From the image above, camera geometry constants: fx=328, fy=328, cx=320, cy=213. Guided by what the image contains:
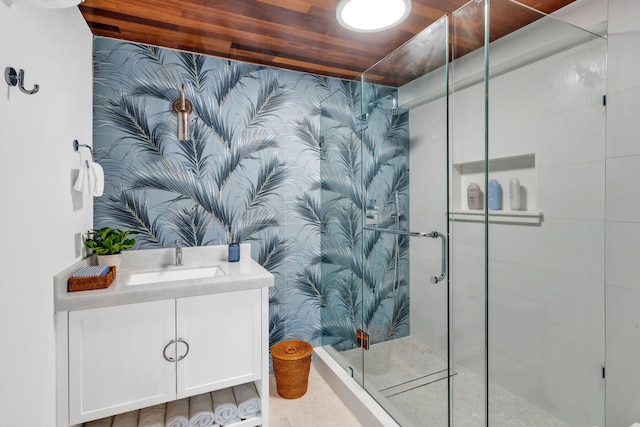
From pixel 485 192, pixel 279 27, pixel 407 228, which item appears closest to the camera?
pixel 485 192

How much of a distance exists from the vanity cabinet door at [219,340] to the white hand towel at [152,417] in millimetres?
219

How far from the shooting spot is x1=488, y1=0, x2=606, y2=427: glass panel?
144cm

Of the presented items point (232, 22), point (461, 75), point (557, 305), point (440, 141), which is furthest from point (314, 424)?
point (232, 22)

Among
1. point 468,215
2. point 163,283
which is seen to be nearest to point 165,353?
point 163,283

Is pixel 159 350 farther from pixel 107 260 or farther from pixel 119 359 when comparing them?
pixel 107 260

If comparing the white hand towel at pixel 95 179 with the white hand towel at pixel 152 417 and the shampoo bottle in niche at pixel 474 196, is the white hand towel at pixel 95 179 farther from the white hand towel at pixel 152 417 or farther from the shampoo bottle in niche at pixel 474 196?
the shampoo bottle in niche at pixel 474 196

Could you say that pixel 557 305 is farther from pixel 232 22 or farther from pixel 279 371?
pixel 232 22

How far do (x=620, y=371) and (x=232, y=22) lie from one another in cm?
265

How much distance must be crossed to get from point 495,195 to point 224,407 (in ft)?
5.72

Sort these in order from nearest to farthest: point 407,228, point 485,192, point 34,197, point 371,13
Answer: point 34,197 < point 485,192 < point 371,13 < point 407,228

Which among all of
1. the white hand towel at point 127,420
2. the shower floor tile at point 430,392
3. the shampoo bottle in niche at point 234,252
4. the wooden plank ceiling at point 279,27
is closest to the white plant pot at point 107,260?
the shampoo bottle in niche at point 234,252

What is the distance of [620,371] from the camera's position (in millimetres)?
1561

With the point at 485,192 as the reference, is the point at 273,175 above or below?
above

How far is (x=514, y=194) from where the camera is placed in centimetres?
144
